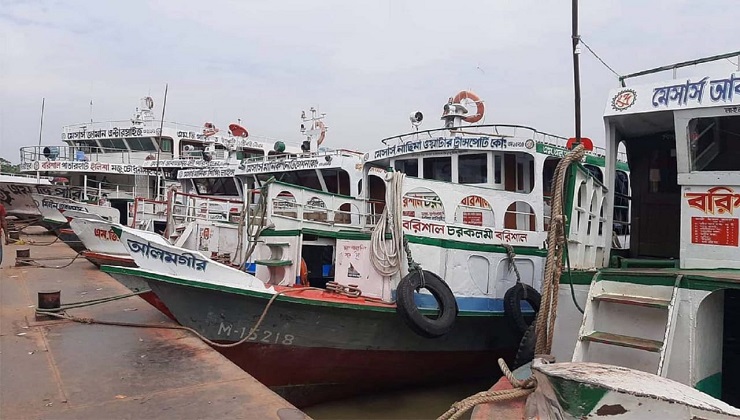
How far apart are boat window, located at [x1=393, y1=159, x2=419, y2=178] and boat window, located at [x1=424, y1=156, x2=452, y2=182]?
0.25 metres

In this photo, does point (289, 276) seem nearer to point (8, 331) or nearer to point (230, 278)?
point (230, 278)

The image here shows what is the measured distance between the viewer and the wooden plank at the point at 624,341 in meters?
3.42

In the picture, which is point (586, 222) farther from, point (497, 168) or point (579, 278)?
point (497, 168)

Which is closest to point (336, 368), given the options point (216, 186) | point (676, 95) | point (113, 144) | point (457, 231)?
point (457, 231)

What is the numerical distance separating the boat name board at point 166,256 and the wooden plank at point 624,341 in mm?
4090

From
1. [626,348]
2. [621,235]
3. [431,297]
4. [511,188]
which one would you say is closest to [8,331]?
[431,297]

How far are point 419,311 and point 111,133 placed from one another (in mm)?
22983

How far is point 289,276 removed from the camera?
7066mm

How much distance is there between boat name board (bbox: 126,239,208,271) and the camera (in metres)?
5.85

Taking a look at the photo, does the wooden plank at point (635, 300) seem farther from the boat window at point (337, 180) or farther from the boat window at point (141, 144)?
the boat window at point (141, 144)

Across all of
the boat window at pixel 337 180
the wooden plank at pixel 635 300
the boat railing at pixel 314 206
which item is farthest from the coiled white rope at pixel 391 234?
the boat window at pixel 337 180

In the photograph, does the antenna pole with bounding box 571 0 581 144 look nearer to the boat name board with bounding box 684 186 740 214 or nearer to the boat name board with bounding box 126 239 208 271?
the boat name board with bounding box 684 186 740 214

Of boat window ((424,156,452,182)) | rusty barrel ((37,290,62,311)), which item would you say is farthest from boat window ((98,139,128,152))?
boat window ((424,156,452,182))

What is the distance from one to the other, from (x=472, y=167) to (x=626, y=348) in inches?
207
